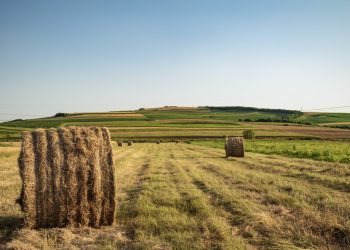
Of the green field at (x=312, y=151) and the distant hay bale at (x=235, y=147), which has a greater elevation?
the distant hay bale at (x=235, y=147)

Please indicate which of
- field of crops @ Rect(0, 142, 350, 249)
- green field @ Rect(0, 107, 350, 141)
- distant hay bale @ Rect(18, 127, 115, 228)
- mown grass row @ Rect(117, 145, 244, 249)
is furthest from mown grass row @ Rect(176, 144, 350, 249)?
green field @ Rect(0, 107, 350, 141)

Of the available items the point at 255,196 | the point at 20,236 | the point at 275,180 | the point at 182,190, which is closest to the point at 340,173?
the point at 275,180

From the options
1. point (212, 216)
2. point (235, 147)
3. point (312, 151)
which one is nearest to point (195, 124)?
point (312, 151)

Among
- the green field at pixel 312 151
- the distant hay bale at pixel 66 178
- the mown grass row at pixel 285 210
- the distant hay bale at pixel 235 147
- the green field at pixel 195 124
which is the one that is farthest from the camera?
the green field at pixel 195 124

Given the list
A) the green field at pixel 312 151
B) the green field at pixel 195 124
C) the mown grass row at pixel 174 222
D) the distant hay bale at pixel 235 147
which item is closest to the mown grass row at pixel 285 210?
the mown grass row at pixel 174 222

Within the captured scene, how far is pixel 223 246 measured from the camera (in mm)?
6316

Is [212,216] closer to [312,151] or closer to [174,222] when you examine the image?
[174,222]

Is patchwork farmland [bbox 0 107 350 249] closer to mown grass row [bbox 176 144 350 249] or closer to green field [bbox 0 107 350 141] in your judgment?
mown grass row [bbox 176 144 350 249]

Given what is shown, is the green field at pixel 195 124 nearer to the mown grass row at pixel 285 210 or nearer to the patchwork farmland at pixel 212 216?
the patchwork farmland at pixel 212 216

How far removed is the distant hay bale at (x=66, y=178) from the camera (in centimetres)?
776

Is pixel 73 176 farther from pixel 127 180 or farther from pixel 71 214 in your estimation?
pixel 127 180

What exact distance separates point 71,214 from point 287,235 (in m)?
4.24

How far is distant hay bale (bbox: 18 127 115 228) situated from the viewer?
25.5 ft

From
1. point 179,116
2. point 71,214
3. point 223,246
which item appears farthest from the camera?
point 179,116
